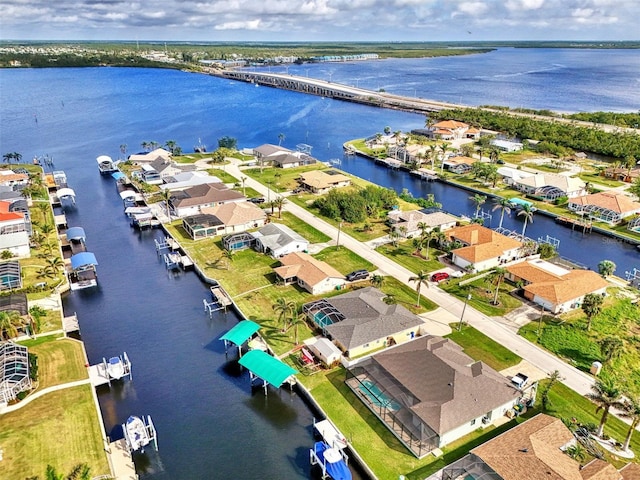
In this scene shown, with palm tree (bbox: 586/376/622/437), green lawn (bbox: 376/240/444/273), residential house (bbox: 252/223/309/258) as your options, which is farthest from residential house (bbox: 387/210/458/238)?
palm tree (bbox: 586/376/622/437)

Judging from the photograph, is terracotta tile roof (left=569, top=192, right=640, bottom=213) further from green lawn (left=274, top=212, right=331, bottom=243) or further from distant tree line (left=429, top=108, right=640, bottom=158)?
green lawn (left=274, top=212, right=331, bottom=243)

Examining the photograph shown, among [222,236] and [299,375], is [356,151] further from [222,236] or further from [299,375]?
[299,375]

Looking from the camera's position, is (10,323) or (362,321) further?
(362,321)

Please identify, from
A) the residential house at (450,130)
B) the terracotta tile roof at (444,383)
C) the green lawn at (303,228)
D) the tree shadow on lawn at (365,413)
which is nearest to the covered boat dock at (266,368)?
the tree shadow on lawn at (365,413)

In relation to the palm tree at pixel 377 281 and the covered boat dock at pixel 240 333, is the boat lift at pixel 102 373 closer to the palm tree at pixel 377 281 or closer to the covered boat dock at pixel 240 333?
the covered boat dock at pixel 240 333

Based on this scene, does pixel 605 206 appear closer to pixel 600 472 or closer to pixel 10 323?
pixel 600 472

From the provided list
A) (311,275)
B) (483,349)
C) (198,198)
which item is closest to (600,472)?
(483,349)
